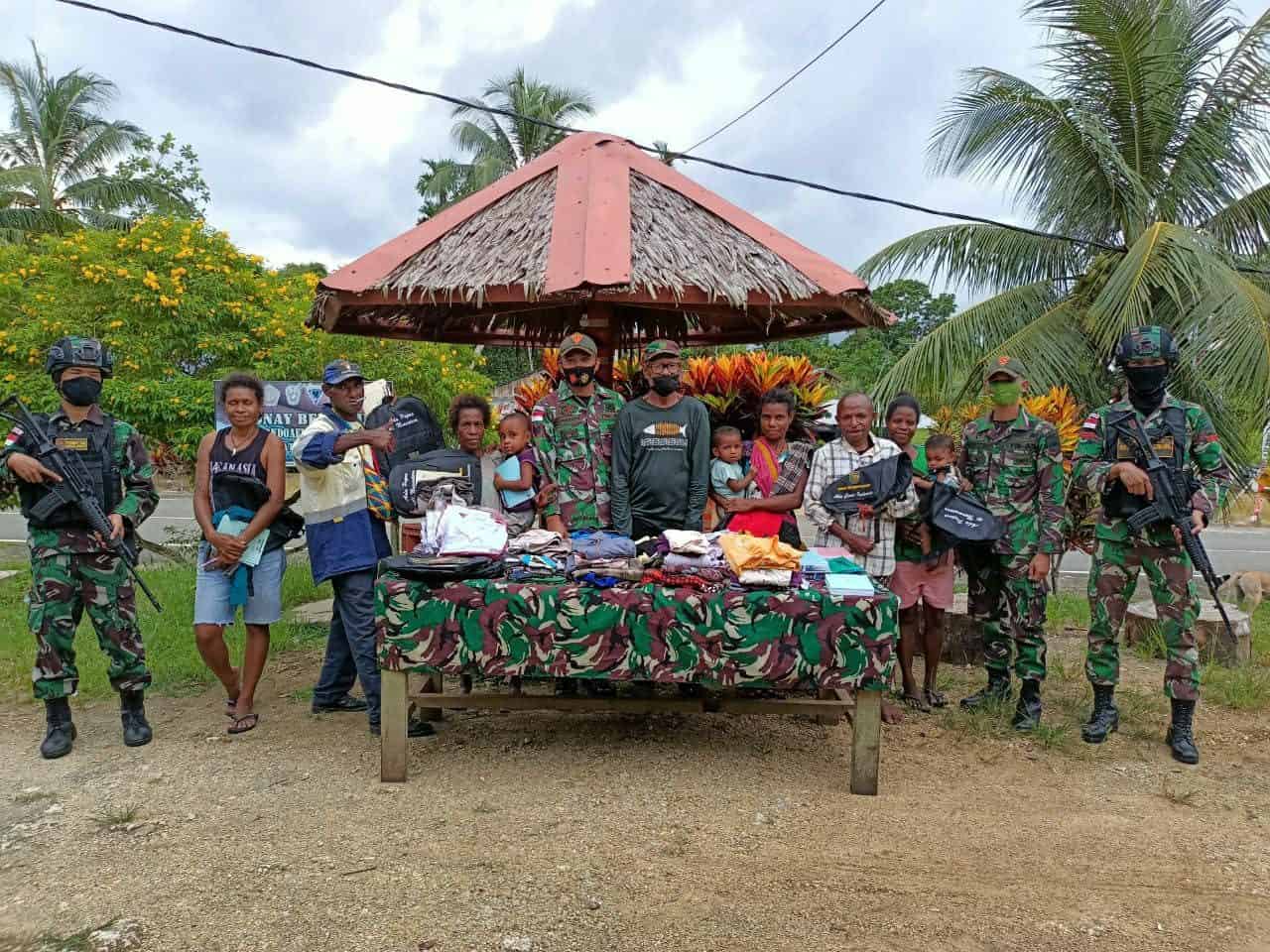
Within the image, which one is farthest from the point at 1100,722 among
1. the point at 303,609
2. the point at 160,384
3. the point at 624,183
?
the point at 160,384

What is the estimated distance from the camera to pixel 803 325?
265 inches

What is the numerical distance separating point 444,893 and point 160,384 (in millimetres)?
7676

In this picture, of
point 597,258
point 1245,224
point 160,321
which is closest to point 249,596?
point 597,258

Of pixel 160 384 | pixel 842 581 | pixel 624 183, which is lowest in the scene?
pixel 842 581

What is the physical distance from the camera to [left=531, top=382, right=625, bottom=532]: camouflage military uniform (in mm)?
4918

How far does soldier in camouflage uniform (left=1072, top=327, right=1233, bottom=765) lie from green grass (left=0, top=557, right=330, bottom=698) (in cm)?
552

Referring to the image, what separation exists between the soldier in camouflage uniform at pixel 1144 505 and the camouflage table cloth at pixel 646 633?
1683 millimetres

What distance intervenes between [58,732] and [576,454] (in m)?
3.07

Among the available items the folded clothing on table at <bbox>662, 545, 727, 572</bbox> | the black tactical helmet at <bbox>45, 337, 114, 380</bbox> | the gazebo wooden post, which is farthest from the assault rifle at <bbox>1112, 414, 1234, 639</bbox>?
the black tactical helmet at <bbox>45, 337, 114, 380</bbox>

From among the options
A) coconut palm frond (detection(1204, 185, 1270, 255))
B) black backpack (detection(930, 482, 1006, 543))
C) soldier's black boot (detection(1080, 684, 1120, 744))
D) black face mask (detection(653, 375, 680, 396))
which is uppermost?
coconut palm frond (detection(1204, 185, 1270, 255))

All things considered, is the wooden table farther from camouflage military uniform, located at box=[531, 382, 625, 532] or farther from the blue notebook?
the blue notebook

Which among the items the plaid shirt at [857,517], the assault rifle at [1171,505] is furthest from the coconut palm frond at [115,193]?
the assault rifle at [1171,505]

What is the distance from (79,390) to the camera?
14.3 ft

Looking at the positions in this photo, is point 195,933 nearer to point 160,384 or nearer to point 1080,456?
point 1080,456
